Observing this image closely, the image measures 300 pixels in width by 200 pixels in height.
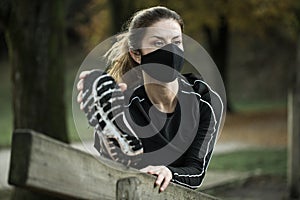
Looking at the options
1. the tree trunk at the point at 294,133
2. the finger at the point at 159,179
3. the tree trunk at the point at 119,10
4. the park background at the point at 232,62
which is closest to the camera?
the finger at the point at 159,179

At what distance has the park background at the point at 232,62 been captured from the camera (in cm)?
812

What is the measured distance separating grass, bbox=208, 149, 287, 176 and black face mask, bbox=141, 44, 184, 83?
339 inches

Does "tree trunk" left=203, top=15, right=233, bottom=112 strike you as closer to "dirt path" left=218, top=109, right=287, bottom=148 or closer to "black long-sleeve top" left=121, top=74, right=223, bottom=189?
"dirt path" left=218, top=109, right=287, bottom=148

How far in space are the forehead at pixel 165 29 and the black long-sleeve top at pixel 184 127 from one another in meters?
0.20

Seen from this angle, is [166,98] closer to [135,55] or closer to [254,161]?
[135,55]

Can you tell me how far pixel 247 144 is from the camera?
17.3m

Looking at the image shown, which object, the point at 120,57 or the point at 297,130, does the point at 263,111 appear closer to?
the point at 297,130

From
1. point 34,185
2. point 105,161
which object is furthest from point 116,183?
point 34,185

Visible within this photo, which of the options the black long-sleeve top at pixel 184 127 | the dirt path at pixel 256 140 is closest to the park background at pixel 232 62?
the dirt path at pixel 256 140

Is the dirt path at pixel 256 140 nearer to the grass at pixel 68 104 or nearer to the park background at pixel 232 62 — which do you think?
the park background at pixel 232 62

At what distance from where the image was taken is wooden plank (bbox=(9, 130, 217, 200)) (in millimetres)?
1620

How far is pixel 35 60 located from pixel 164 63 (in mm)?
5267

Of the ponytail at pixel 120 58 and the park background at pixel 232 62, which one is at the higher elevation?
the ponytail at pixel 120 58

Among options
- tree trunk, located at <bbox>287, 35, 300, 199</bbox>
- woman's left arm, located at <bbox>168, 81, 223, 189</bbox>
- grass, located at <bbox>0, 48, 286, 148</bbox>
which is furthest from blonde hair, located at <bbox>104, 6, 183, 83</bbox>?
grass, located at <bbox>0, 48, 286, 148</bbox>
